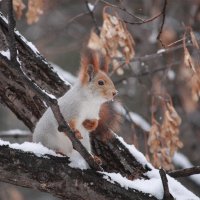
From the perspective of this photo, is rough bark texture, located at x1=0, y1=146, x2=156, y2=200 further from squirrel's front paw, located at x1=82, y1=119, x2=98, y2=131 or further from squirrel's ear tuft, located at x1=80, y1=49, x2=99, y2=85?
squirrel's ear tuft, located at x1=80, y1=49, x2=99, y2=85

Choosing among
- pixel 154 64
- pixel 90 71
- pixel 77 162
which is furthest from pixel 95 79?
pixel 154 64

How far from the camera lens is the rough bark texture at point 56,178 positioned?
2.25 m

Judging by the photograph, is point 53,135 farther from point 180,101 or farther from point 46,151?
point 180,101

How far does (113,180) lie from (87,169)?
0.10m

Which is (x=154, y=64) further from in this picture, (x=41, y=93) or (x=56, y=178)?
(x=41, y=93)

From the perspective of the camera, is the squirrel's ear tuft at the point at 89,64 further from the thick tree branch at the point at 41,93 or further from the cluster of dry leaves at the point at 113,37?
the cluster of dry leaves at the point at 113,37

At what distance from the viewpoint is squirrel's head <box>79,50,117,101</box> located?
7.26 feet

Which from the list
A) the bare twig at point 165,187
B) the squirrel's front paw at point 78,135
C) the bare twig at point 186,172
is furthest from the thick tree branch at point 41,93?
the bare twig at point 186,172

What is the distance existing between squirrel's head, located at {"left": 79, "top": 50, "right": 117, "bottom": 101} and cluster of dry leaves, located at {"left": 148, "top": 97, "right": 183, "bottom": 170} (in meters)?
0.90

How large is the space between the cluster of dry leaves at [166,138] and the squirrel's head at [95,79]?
0.90m

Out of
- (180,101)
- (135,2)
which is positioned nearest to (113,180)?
(180,101)

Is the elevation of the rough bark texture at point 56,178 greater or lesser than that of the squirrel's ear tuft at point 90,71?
lesser

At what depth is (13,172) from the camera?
2.25m

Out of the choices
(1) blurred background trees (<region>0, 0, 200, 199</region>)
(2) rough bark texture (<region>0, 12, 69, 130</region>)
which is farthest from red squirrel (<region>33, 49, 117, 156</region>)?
(1) blurred background trees (<region>0, 0, 200, 199</region>)
